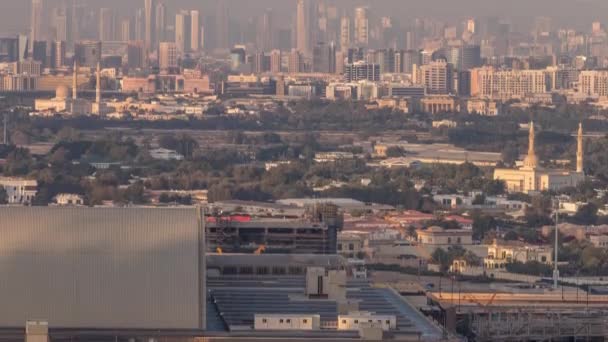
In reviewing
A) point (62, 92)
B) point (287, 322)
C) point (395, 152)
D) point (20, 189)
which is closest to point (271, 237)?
point (287, 322)

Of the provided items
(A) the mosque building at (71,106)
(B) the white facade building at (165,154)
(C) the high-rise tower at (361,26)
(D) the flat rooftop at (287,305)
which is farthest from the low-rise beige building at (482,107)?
(D) the flat rooftop at (287,305)

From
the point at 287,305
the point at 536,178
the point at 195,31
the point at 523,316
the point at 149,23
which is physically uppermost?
the point at 149,23

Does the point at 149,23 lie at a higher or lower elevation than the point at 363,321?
higher

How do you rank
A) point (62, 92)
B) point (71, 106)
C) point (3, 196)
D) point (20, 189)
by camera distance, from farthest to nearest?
point (62, 92) → point (71, 106) → point (20, 189) → point (3, 196)

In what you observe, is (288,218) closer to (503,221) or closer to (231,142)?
(503,221)

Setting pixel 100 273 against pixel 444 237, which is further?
pixel 444 237

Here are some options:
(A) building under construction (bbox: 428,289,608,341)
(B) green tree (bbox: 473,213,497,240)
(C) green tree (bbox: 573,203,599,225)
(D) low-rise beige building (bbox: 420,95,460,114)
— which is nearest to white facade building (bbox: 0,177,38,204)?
(B) green tree (bbox: 473,213,497,240)

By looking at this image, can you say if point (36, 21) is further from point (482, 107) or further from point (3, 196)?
point (3, 196)
